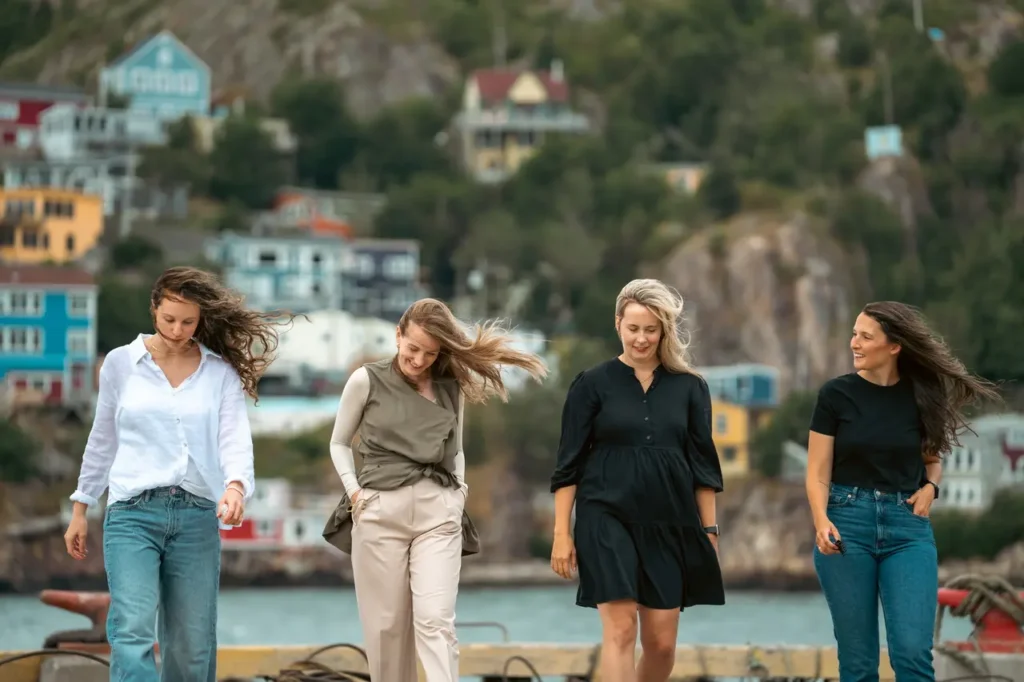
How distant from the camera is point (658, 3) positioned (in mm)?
107938

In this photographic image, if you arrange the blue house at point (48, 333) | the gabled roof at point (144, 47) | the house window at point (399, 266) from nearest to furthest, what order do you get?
the blue house at point (48, 333) → the house window at point (399, 266) → the gabled roof at point (144, 47)

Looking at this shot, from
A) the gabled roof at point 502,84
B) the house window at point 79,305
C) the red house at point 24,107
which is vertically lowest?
the house window at point 79,305

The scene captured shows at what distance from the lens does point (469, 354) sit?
520 cm

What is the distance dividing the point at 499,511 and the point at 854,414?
65460 millimetres

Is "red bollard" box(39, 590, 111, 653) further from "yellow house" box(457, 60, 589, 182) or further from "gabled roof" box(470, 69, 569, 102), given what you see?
"gabled roof" box(470, 69, 569, 102)

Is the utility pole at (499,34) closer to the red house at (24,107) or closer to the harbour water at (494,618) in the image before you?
the red house at (24,107)

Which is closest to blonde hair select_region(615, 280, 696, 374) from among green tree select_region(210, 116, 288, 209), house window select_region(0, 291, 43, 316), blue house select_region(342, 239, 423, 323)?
house window select_region(0, 291, 43, 316)

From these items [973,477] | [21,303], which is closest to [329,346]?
[21,303]

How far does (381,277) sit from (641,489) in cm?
8426

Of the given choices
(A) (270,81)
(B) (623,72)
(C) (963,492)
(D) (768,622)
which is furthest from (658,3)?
(D) (768,622)

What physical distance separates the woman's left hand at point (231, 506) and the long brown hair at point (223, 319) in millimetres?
286

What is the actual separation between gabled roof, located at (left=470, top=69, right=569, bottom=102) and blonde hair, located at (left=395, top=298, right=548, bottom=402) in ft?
327

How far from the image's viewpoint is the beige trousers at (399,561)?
200 inches

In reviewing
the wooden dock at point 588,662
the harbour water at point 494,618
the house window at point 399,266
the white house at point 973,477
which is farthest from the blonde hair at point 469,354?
the house window at point 399,266
